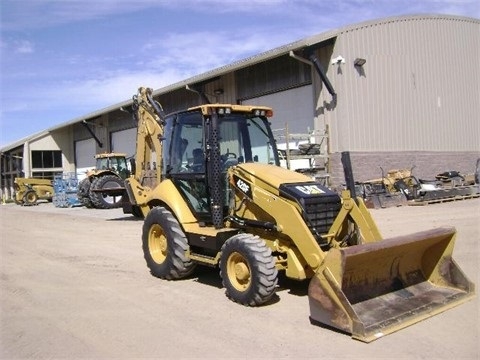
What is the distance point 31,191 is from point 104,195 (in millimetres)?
13763

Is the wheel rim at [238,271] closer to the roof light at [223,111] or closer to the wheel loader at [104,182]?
the roof light at [223,111]

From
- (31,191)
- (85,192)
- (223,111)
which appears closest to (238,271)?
(223,111)

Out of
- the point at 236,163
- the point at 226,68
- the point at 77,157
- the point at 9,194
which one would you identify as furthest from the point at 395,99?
the point at 9,194

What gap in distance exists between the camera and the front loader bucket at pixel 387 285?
4.88 meters

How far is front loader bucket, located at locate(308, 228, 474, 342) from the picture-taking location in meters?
4.88

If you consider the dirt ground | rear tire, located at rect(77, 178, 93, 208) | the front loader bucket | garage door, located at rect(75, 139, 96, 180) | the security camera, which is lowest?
the dirt ground

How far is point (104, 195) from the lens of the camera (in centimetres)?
2083

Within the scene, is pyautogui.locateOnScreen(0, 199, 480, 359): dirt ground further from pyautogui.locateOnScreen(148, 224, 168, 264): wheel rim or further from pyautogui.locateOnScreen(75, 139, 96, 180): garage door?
pyautogui.locateOnScreen(75, 139, 96, 180): garage door

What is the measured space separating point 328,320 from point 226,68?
18.0 m

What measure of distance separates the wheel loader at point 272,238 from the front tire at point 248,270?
1 centimetres

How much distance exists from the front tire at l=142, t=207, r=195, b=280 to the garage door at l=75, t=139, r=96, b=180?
30.3 m

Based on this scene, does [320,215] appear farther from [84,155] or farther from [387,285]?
[84,155]

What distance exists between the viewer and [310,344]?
4680 millimetres

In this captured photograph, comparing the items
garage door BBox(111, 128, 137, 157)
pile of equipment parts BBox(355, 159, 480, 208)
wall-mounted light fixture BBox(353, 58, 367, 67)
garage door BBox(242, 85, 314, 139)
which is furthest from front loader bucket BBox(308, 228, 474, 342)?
garage door BBox(111, 128, 137, 157)
